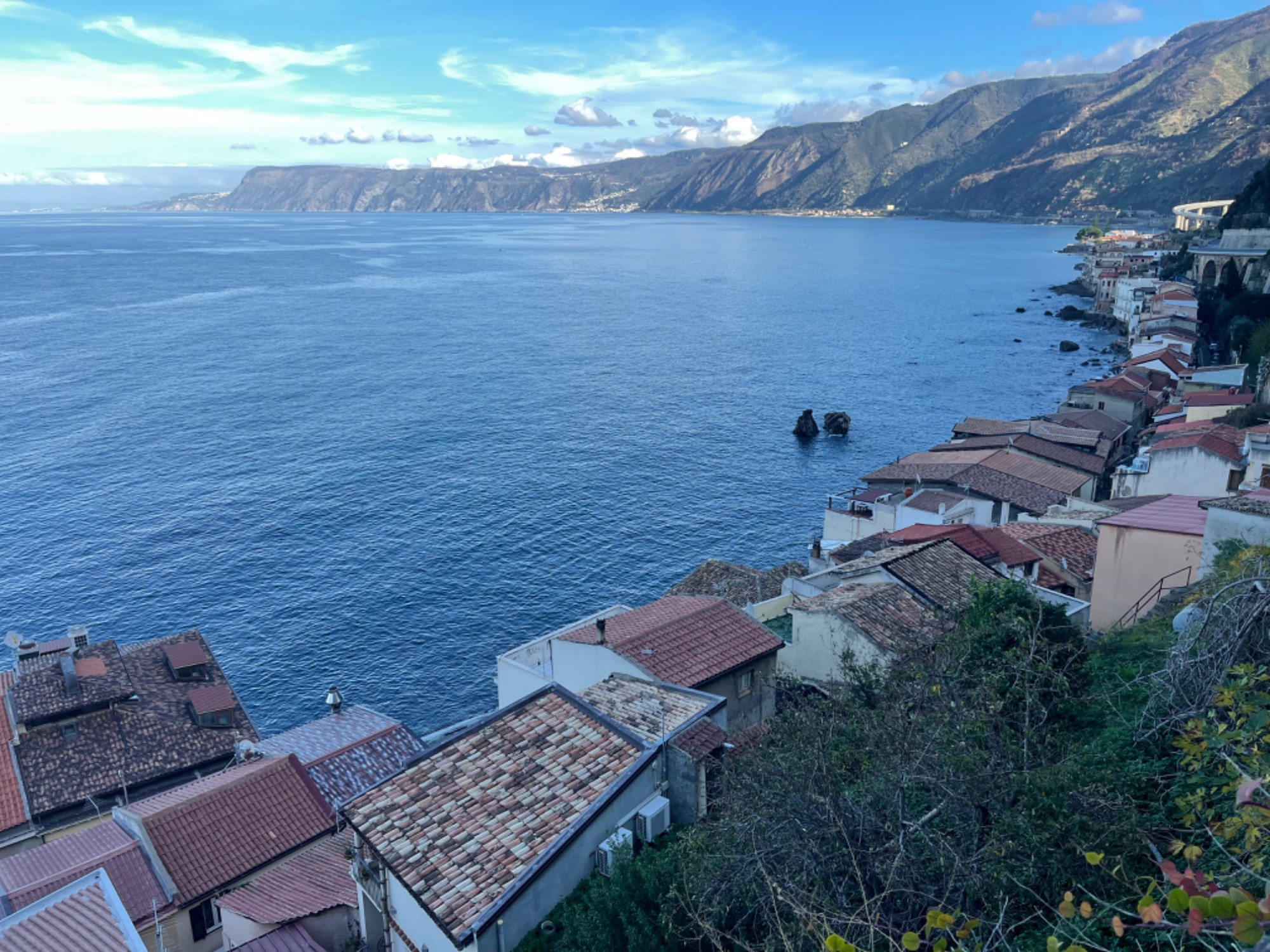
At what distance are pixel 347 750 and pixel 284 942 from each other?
317 inches

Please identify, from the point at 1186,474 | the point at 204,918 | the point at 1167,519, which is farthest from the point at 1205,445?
the point at 204,918

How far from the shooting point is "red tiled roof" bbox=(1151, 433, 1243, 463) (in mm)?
33250

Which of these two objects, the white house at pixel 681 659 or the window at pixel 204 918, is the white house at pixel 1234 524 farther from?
the window at pixel 204 918

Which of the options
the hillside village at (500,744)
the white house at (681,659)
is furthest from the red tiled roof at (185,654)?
the white house at (681,659)

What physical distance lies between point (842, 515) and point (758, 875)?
30613mm

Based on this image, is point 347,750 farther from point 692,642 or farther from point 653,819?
point 653,819

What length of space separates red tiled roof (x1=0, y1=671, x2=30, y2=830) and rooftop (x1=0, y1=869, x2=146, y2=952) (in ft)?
39.7

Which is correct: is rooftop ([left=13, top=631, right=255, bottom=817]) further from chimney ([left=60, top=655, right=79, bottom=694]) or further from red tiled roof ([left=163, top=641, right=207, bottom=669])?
chimney ([left=60, top=655, right=79, bottom=694])

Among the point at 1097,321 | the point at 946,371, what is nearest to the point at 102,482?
the point at 946,371

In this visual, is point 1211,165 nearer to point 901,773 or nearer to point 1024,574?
point 1024,574

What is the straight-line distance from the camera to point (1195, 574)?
19.9m

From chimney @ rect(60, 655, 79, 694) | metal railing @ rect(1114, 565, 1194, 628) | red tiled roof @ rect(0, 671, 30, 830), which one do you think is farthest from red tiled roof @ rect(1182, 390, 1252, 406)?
red tiled roof @ rect(0, 671, 30, 830)

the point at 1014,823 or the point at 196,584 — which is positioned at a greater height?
the point at 1014,823

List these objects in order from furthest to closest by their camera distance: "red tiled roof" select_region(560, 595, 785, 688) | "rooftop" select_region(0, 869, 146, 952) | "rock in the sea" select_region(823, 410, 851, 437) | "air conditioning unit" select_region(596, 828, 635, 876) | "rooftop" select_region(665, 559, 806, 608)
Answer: "rock in the sea" select_region(823, 410, 851, 437)
"rooftop" select_region(665, 559, 806, 608)
"red tiled roof" select_region(560, 595, 785, 688)
"air conditioning unit" select_region(596, 828, 635, 876)
"rooftop" select_region(0, 869, 146, 952)
